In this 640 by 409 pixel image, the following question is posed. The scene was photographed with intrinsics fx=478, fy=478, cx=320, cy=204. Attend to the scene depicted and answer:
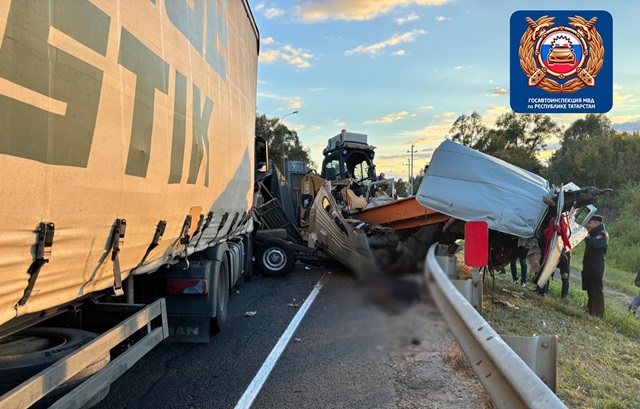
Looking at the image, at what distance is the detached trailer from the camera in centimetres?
203

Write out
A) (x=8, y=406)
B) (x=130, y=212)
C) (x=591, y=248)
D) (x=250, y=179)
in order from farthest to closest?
(x=591, y=248)
(x=250, y=179)
(x=130, y=212)
(x=8, y=406)

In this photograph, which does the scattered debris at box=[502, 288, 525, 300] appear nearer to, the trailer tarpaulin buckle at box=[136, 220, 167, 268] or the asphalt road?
the asphalt road

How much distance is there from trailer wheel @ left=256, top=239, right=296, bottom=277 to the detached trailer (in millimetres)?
5065

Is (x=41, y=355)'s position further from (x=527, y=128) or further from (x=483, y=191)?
(x=527, y=128)

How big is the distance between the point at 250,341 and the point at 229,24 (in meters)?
3.80

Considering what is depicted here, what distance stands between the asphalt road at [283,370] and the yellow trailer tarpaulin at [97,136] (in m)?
1.23

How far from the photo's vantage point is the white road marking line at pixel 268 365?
4.12 meters

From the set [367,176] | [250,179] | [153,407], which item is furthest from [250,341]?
[367,176]

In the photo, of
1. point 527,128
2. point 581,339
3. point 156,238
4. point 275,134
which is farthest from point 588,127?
point 156,238

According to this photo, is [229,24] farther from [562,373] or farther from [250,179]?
[562,373]

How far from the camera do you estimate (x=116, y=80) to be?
2705mm

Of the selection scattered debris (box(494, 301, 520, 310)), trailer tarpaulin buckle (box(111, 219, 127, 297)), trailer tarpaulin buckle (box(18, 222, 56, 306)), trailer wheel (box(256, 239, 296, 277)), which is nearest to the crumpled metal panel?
scattered debris (box(494, 301, 520, 310))

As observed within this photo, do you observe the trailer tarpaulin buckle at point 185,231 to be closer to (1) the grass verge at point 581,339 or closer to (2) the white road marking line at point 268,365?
(2) the white road marking line at point 268,365

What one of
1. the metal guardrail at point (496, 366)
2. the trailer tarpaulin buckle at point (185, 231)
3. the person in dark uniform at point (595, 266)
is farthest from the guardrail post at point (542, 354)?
the person in dark uniform at point (595, 266)
